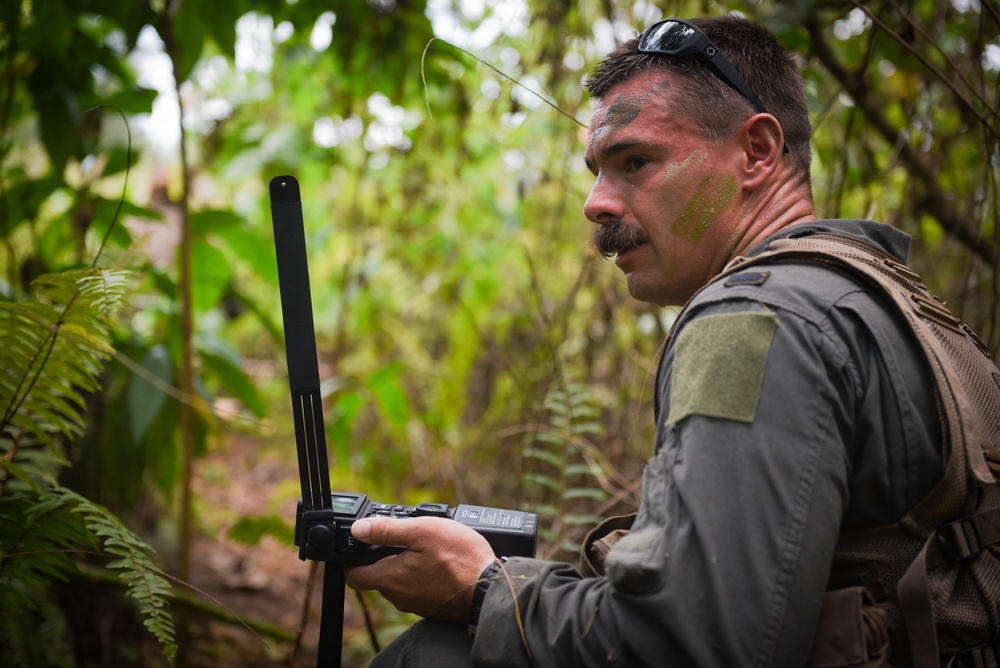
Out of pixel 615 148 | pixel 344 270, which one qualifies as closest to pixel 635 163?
pixel 615 148

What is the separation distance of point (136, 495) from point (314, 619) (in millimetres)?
1067

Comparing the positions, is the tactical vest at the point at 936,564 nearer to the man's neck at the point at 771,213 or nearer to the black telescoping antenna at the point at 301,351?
the man's neck at the point at 771,213

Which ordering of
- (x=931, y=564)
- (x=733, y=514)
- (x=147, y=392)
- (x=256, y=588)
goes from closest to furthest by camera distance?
(x=733, y=514), (x=931, y=564), (x=147, y=392), (x=256, y=588)

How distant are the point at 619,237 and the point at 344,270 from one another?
119 inches

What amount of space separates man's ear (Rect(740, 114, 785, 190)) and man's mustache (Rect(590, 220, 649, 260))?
0.81 feet

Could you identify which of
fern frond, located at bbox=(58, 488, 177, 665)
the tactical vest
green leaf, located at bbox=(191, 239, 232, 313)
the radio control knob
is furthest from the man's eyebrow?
green leaf, located at bbox=(191, 239, 232, 313)

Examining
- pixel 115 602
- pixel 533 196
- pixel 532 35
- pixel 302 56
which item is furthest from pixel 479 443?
pixel 302 56

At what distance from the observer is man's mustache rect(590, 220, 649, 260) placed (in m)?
1.63

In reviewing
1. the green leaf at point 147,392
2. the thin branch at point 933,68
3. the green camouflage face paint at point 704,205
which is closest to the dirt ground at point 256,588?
the green leaf at point 147,392

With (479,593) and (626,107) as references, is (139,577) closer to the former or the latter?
(479,593)

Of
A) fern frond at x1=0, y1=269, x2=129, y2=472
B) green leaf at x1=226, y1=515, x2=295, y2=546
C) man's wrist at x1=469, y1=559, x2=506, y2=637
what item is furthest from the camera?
green leaf at x1=226, y1=515, x2=295, y2=546

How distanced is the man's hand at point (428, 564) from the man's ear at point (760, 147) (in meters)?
0.94

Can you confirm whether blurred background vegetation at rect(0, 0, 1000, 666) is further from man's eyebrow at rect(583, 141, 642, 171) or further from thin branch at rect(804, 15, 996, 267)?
man's eyebrow at rect(583, 141, 642, 171)

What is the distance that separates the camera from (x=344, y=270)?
4.42 m
